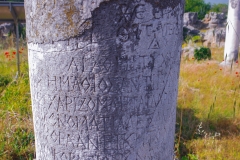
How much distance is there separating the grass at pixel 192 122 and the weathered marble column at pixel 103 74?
134cm

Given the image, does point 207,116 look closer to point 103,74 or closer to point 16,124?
point 16,124

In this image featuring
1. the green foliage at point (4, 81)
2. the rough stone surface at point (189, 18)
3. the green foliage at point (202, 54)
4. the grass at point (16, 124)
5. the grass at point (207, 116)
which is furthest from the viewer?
the rough stone surface at point (189, 18)

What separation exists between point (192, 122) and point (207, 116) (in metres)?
0.34

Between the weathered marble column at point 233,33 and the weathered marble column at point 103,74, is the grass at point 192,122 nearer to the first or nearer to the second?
the weathered marble column at point 103,74

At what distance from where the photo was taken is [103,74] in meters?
1.35

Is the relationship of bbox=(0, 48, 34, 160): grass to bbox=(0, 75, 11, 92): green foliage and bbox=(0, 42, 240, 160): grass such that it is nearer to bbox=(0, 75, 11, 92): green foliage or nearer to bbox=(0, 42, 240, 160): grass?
bbox=(0, 42, 240, 160): grass

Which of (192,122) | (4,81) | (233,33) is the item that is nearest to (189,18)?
(233,33)

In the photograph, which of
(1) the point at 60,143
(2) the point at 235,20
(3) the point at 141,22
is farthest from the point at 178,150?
(2) the point at 235,20

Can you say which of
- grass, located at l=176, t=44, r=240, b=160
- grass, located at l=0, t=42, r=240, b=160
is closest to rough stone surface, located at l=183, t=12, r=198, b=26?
Answer: grass, located at l=176, t=44, r=240, b=160

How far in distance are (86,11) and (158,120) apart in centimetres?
72

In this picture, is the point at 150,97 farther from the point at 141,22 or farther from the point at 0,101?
the point at 0,101

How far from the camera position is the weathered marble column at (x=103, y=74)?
1.31m

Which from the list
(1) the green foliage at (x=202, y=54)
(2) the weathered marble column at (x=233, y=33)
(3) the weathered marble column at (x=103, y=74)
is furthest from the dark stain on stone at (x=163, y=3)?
(1) the green foliage at (x=202, y=54)

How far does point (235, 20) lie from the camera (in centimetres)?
723
